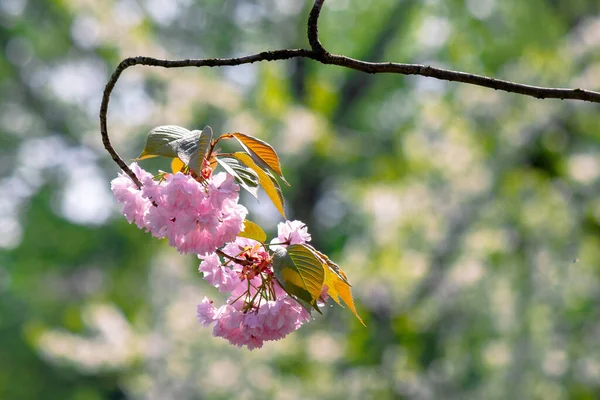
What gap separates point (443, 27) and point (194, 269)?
3.85m

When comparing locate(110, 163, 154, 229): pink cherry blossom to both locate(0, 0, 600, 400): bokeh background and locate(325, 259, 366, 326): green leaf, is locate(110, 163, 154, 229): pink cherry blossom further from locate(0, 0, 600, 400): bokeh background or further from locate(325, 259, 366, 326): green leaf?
locate(0, 0, 600, 400): bokeh background

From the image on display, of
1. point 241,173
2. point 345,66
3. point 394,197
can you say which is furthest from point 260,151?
point 394,197

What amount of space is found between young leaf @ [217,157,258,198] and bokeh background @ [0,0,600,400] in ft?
10.4

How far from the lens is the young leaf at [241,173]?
2.36 ft

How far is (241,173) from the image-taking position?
74cm

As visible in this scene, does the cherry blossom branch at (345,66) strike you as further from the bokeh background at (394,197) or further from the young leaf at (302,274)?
the bokeh background at (394,197)

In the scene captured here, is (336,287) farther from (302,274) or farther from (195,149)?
(195,149)

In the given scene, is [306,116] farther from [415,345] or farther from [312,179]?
[415,345]

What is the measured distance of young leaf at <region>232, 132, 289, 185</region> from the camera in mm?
741

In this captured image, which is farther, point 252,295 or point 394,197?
point 394,197

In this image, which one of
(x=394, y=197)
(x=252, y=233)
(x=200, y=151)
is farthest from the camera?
(x=394, y=197)

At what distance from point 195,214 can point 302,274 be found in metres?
0.12

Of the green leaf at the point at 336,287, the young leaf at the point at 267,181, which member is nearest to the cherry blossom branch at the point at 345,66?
the young leaf at the point at 267,181

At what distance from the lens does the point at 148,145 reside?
2.32 ft
